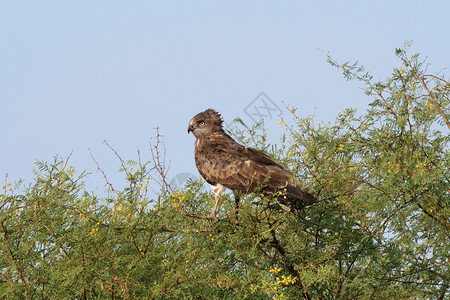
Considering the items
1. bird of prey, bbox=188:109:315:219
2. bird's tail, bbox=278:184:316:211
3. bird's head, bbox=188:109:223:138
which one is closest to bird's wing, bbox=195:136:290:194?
bird of prey, bbox=188:109:315:219

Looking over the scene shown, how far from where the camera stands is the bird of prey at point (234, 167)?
8961mm

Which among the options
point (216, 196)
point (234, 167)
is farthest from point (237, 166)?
point (216, 196)

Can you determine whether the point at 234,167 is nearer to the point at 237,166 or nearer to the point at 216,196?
the point at 237,166

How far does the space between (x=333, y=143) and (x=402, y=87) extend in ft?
6.31

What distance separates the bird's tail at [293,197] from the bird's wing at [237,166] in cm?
20

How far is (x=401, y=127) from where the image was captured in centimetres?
1052

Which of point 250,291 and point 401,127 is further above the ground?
point 401,127

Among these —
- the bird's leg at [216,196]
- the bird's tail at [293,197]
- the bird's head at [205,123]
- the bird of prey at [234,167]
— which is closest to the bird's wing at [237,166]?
the bird of prey at [234,167]

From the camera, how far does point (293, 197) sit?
8.81 metres

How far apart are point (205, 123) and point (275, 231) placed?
329 centimetres

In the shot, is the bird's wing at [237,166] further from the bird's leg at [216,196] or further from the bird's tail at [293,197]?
the bird's tail at [293,197]

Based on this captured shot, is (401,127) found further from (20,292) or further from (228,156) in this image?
(20,292)

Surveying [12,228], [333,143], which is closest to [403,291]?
[333,143]

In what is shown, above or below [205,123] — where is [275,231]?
below
